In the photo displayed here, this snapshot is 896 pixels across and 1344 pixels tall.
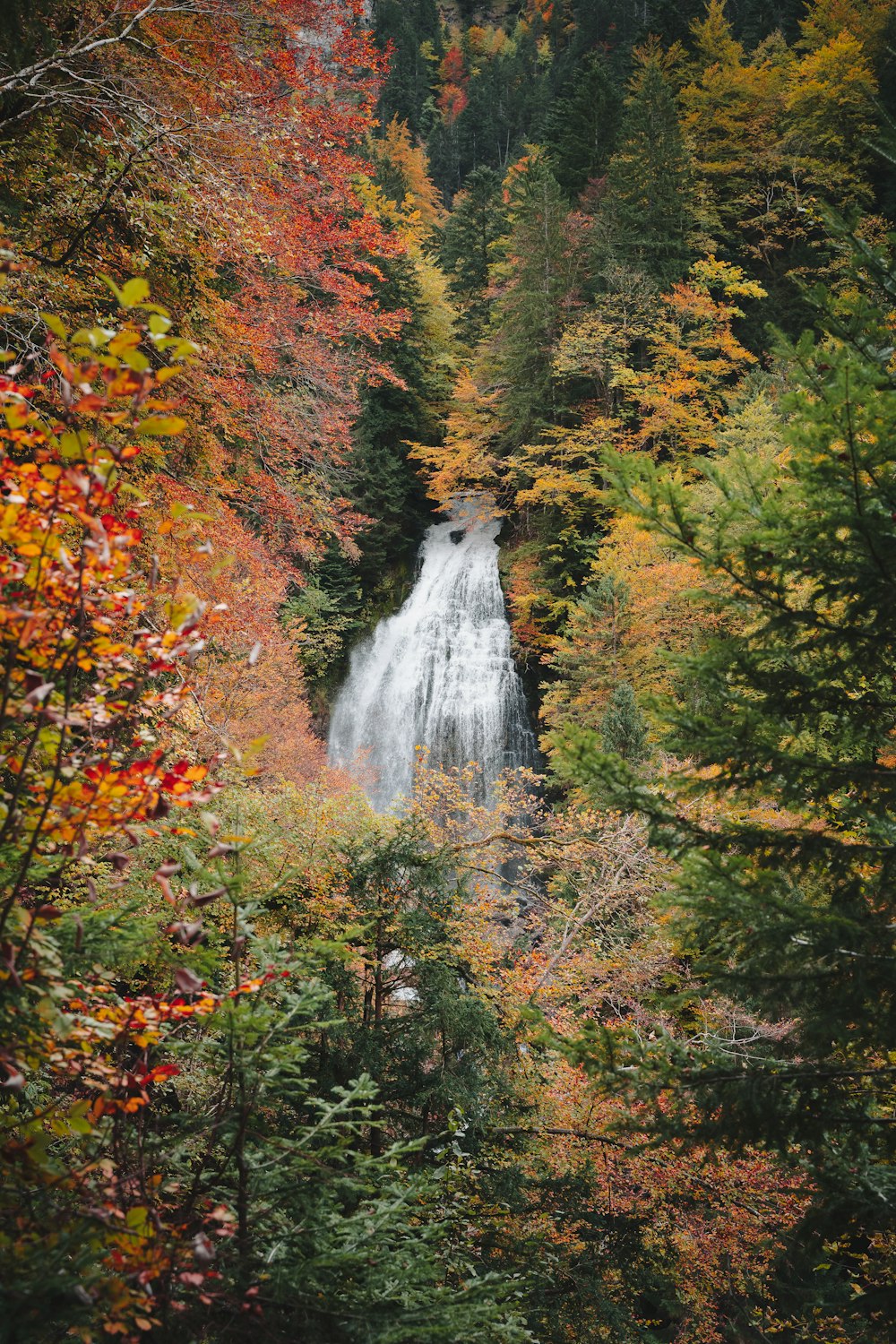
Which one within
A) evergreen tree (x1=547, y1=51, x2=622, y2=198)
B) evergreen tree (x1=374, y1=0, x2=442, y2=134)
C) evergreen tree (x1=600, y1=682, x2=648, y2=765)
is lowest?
evergreen tree (x1=600, y1=682, x2=648, y2=765)

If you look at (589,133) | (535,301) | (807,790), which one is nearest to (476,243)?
(589,133)

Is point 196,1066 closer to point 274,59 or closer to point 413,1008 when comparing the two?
point 413,1008

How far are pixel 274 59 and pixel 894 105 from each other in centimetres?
2449

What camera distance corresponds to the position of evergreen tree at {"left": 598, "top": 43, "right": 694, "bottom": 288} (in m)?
19.0

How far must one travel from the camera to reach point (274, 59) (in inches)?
270

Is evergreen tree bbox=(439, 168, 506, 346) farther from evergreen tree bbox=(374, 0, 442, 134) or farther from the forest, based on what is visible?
the forest

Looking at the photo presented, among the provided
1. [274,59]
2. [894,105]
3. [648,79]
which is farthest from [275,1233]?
[894,105]

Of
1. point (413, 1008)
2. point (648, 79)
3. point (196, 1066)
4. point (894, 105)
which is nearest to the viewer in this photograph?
point (196, 1066)

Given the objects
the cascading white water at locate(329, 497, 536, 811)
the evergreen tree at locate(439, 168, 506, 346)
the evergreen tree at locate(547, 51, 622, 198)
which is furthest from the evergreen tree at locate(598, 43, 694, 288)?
the cascading white water at locate(329, 497, 536, 811)

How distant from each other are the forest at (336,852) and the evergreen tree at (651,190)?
7.82 meters

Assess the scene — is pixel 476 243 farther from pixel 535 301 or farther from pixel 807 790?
pixel 807 790

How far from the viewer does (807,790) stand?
9.77 ft

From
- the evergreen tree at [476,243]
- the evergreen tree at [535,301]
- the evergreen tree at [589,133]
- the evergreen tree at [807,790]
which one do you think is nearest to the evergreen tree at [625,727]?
the evergreen tree at [807,790]

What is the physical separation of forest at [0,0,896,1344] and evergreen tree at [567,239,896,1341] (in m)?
0.02
